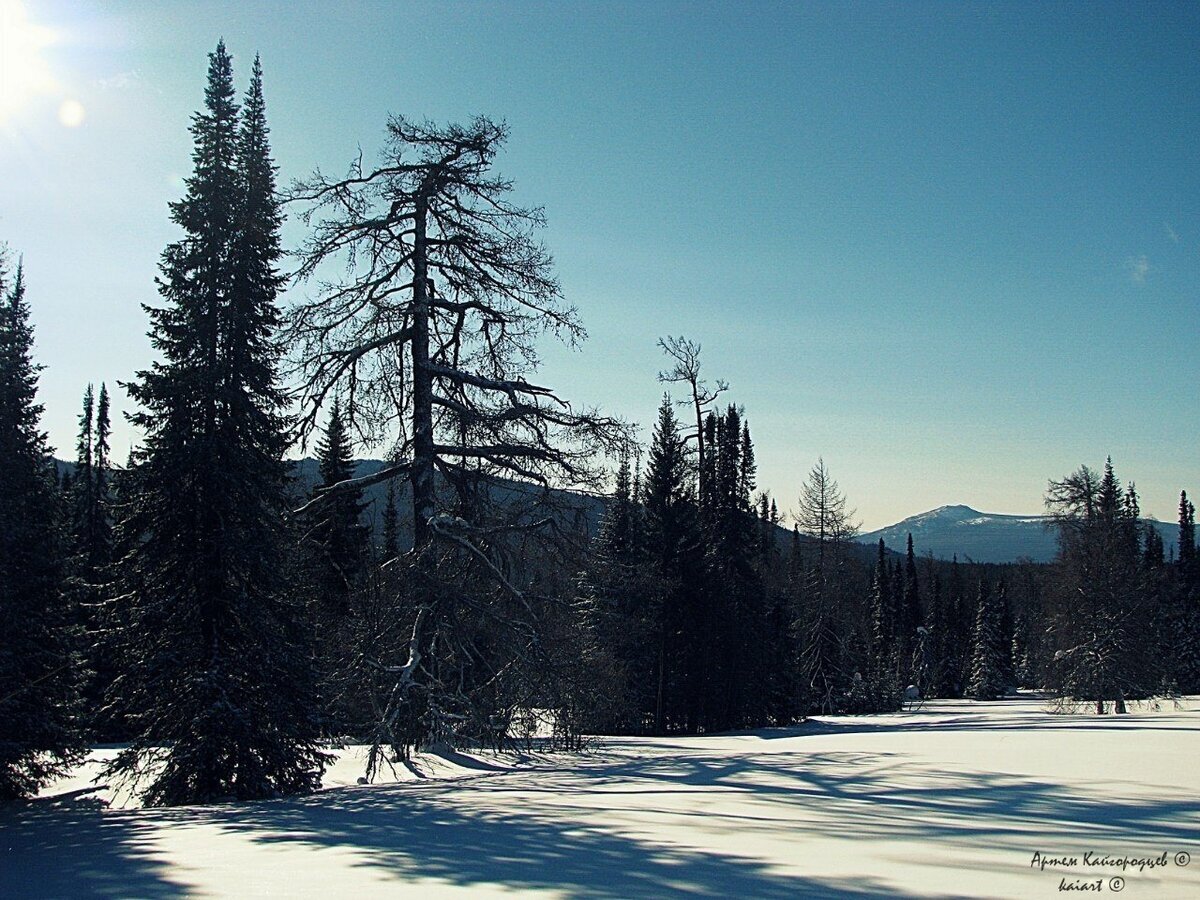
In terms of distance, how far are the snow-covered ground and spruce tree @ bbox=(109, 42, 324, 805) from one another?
4358mm

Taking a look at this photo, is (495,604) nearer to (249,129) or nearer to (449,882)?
(449,882)

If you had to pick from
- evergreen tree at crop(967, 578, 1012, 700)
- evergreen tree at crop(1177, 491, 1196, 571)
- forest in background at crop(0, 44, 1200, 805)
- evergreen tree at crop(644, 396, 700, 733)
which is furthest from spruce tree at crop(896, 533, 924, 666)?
forest in background at crop(0, 44, 1200, 805)

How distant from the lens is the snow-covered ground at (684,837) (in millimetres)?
4461

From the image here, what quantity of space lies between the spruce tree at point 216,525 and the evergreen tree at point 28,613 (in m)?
2.35

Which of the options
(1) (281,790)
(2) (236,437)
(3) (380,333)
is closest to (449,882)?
(3) (380,333)

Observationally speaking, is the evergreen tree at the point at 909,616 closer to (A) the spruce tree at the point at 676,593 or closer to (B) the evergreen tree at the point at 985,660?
(B) the evergreen tree at the point at 985,660

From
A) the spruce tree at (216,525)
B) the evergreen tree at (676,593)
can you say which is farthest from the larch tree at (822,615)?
the spruce tree at (216,525)

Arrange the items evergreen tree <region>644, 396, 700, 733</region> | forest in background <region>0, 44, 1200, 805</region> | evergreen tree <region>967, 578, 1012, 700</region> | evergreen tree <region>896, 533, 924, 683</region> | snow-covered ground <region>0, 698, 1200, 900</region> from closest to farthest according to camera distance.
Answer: snow-covered ground <region>0, 698, 1200, 900</region>
forest in background <region>0, 44, 1200, 805</region>
evergreen tree <region>644, 396, 700, 733</region>
evergreen tree <region>967, 578, 1012, 700</region>
evergreen tree <region>896, 533, 924, 683</region>

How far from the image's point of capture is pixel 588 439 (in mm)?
13977

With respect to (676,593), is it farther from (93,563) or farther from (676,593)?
(93,563)

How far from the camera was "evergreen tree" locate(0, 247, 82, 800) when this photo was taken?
16.4 metres

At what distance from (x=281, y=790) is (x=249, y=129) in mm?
12560

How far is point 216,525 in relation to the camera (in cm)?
1555

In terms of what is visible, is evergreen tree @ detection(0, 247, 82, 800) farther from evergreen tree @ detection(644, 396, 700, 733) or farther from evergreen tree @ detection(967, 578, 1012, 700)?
evergreen tree @ detection(967, 578, 1012, 700)
